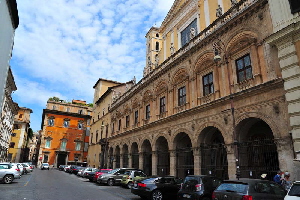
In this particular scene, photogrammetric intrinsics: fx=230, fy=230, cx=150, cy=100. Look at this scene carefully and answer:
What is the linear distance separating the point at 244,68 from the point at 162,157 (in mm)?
12544

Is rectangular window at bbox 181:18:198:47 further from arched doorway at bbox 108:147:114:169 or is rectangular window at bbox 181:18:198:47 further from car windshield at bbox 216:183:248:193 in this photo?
arched doorway at bbox 108:147:114:169

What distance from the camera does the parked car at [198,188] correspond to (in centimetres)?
996

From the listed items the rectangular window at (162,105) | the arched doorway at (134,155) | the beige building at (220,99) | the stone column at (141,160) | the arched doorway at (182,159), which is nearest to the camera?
the beige building at (220,99)

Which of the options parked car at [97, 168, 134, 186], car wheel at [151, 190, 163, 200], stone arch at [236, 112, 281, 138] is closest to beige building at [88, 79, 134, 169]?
parked car at [97, 168, 134, 186]

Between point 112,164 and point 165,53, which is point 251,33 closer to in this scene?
point 165,53

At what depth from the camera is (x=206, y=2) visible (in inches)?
879

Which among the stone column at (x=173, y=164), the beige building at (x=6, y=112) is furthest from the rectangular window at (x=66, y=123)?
the stone column at (x=173, y=164)

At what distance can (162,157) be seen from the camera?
23406 mm

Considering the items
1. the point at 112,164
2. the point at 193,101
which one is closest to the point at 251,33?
the point at 193,101

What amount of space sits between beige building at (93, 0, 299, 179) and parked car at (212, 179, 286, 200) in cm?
291

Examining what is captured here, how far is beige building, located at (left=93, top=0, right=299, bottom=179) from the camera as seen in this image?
507 inches

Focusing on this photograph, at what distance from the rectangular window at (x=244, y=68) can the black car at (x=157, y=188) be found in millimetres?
7921

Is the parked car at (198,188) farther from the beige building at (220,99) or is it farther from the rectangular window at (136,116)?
the rectangular window at (136,116)

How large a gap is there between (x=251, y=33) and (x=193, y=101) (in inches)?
264
